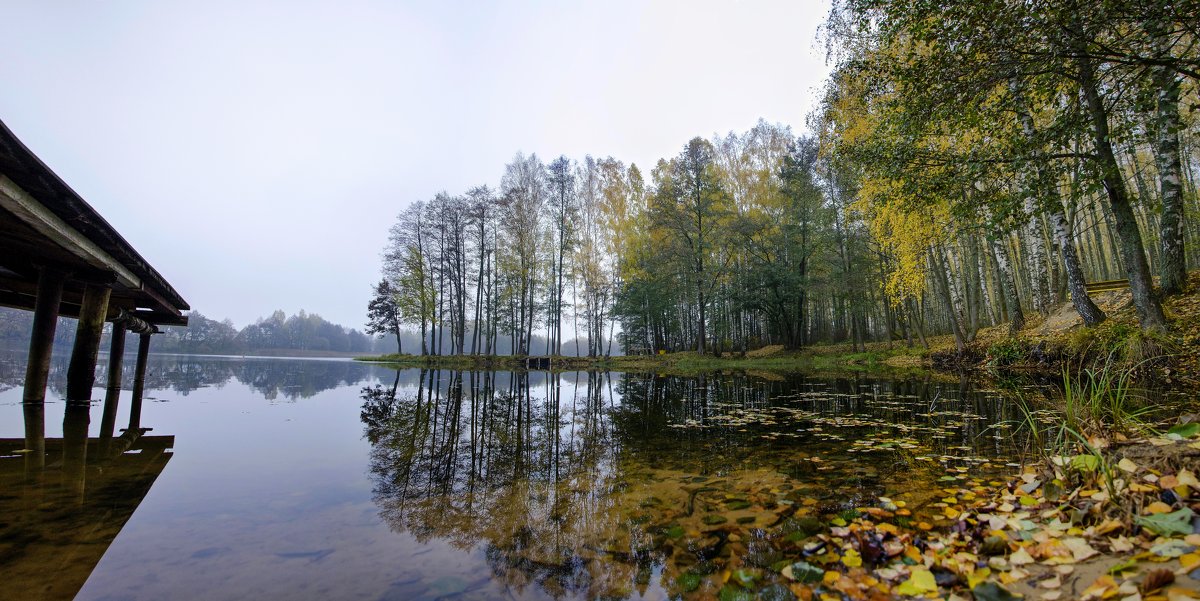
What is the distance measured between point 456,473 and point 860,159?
8551mm

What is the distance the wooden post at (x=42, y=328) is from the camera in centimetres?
727

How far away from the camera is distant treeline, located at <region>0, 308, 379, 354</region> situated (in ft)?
267

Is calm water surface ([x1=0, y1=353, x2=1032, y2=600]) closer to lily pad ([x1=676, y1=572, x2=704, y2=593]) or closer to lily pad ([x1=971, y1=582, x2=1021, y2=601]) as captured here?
lily pad ([x1=676, y1=572, x2=704, y2=593])

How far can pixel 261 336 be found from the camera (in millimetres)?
93250

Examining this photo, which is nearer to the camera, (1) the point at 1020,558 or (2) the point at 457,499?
A: (1) the point at 1020,558

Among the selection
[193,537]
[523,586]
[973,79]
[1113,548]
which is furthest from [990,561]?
[973,79]

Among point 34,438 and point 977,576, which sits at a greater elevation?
point 34,438

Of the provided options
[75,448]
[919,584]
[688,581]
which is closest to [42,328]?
[75,448]

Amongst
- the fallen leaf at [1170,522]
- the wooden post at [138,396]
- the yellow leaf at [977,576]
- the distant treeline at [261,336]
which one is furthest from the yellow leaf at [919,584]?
the distant treeline at [261,336]

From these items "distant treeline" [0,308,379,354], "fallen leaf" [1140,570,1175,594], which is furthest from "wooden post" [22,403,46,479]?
"distant treeline" [0,308,379,354]

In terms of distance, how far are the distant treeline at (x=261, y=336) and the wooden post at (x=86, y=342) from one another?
86.1 meters

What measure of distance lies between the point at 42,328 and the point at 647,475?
10.3 m

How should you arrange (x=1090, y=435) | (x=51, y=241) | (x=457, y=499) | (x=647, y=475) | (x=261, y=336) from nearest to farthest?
1. (x=1090, y=435)
2. (x=457, y=499)
3. (x=647, y=475)
4. (x=51, y=241)
5. (x=261, y=336)

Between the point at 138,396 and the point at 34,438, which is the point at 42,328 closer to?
the point at 138,396
